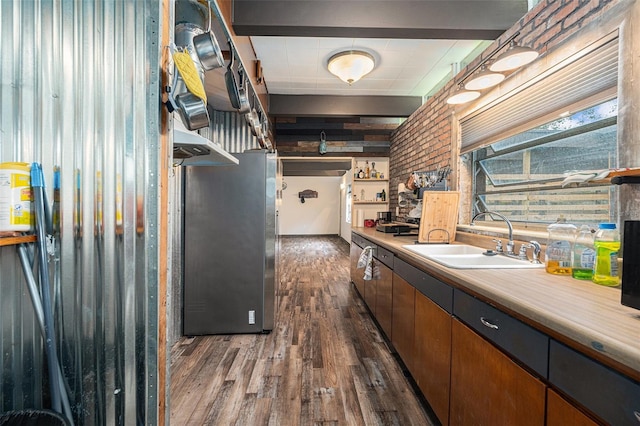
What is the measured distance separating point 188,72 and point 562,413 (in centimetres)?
164

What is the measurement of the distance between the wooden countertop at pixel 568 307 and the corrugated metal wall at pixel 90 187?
51.8 inches

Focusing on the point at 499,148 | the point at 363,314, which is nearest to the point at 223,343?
the point at 363,314

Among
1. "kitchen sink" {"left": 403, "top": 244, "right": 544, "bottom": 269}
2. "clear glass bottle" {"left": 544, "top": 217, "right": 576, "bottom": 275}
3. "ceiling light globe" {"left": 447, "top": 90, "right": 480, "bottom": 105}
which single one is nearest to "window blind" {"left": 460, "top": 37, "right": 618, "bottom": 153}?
"ceiling light globe" {"left": 447, "top": 90, "right": 480, "bottom": 105}

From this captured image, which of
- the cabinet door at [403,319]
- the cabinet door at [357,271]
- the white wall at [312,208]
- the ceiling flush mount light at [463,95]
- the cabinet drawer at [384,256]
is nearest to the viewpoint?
the cabinet door at [403,319]

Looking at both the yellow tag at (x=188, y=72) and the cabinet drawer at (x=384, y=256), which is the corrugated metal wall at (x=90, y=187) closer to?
the yellow tag at (x=188, y=72)

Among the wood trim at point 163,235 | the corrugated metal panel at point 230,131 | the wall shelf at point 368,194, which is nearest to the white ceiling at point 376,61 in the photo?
the corrugated metal panel at point 230,131

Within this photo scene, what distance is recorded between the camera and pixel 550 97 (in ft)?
5.60

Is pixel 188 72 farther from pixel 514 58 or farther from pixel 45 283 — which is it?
pixel 514 58

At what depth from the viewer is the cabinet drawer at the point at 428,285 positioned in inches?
53.1

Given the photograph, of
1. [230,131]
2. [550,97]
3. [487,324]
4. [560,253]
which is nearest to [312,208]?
[230,131]

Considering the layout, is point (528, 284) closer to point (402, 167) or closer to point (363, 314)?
point (363, 314)

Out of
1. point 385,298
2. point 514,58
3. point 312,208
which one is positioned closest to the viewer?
point 514,58

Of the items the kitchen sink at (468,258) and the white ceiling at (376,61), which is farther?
the white ceiling at (376,61)

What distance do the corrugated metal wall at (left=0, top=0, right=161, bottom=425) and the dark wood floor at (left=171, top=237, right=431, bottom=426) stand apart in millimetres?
819
